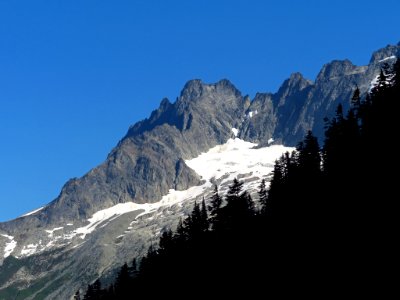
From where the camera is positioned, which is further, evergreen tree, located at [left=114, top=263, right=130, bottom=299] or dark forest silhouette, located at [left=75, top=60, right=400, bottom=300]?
evergreen tree, located at [left=114, top=263, right=130, bottom=299]

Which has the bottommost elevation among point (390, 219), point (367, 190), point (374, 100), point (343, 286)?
point (343, 286)

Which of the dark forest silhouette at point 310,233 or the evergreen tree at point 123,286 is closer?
the dark forest silhouette at point 310,233

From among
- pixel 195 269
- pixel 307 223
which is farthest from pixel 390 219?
pixel 195 269

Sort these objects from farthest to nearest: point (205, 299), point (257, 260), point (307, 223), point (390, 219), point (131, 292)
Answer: point (131, 292)
point (205, 299)
point (257, 260)
point (307, 223)
point (390, 219)

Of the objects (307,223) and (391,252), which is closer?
(391,252)

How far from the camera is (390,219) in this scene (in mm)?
59906

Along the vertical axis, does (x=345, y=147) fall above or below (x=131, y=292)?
above

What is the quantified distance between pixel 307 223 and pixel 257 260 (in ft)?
31.3

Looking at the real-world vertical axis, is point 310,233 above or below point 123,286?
below

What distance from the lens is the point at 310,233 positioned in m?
71.7

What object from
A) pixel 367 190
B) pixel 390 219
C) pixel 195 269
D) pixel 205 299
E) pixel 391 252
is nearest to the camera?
pixel 391 252

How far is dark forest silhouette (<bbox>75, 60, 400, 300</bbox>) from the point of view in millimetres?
60906

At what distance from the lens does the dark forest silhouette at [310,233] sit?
6091 cm

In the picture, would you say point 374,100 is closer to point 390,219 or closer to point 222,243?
point 222,243
